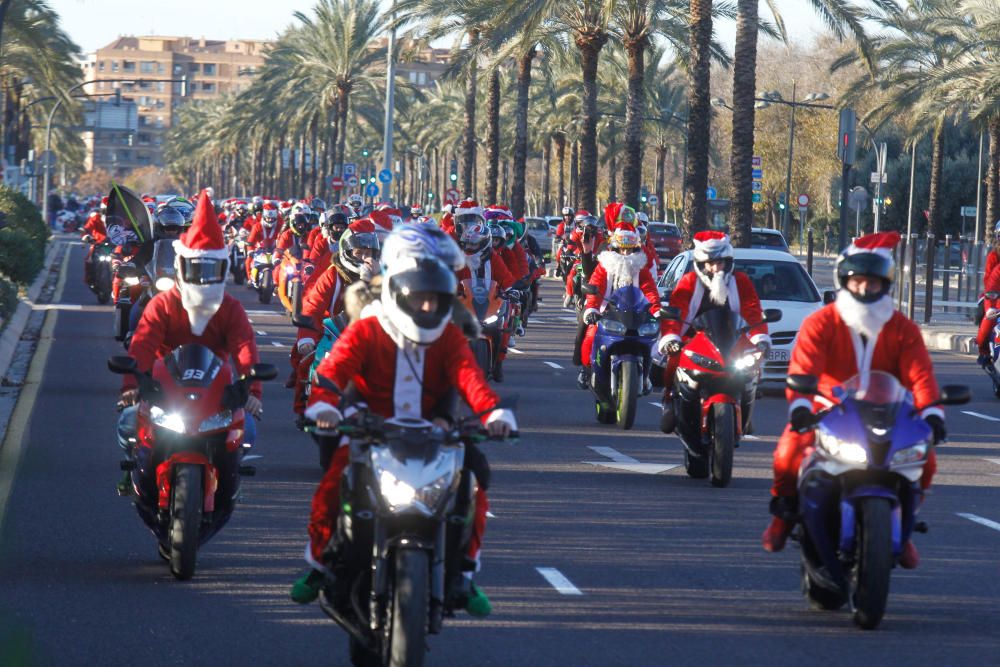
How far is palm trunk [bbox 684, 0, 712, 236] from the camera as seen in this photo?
106 feet

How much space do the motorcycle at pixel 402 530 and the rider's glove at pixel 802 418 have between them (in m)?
1.84

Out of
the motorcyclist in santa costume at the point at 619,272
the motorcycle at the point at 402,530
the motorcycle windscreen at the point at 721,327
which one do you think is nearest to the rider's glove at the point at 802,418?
the motorcycle at the point at 402,530

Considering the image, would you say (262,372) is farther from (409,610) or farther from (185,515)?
(409,610)

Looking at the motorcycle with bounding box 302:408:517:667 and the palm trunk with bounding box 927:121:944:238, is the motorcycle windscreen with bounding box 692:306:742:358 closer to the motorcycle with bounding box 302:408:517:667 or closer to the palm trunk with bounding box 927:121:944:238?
the motorcycle with bounding box 302:408:517:667

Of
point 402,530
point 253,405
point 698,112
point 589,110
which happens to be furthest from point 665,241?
point 402,530

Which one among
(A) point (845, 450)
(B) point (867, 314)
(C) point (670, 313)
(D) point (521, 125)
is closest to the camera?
(A) point (845, 450)

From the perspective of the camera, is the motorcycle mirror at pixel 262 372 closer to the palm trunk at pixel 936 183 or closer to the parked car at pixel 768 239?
the parked car at pixel 768 239

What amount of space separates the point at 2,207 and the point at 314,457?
25.9 m

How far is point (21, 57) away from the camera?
184 ft

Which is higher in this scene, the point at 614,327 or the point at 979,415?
the point at 614,327

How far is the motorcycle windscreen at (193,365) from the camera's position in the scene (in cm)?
844

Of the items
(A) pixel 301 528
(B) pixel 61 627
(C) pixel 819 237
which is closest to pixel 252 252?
(A) pixel 301 528

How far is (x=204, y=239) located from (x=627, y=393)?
23.9 feet

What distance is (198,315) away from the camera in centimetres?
894
